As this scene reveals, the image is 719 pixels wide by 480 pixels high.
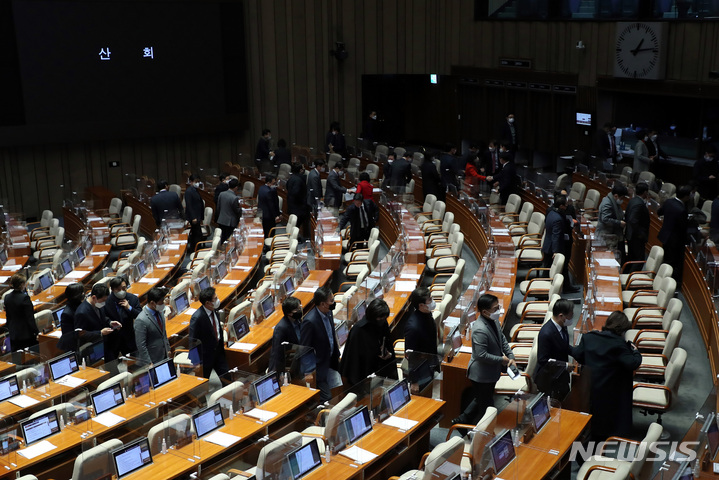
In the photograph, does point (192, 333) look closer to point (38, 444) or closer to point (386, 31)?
point (38, 444)

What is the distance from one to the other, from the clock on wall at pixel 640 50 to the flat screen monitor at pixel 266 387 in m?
11.3

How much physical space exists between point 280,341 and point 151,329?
1.41 m

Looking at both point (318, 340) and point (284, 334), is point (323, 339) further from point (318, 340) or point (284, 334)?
point (284, 334)

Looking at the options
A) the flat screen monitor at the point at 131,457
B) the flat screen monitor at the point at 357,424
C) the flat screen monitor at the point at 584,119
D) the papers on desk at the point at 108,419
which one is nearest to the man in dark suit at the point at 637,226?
the flat screen monitor at the point at 357,424

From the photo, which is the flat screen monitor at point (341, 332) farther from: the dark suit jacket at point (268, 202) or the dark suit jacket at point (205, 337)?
the dark suit jacket at point (268, 202)

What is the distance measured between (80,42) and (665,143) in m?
12.2

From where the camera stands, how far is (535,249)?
38.7 ft

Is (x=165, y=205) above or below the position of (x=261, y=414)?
above

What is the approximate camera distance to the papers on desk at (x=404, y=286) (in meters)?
10.2

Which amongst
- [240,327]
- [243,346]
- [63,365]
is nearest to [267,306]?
[240,327]

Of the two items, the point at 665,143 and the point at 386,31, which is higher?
the point at 386,31

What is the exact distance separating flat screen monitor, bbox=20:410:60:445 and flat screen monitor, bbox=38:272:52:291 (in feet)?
17.9

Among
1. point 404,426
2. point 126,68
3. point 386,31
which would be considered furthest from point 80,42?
point 404,426

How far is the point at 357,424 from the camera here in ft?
21.2
